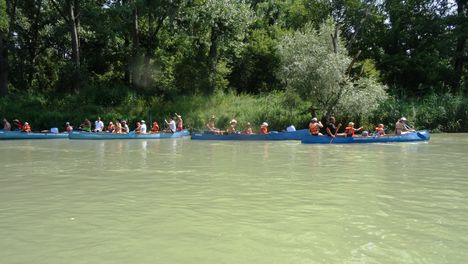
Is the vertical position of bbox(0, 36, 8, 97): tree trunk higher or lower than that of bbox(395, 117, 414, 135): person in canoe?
higher

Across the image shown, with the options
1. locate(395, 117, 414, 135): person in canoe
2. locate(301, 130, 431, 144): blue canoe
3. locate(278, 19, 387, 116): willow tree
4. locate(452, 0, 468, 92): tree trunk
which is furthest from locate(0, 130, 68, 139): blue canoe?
locate(452, 0, 468, 92): tree trunk

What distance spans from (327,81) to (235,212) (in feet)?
62.4

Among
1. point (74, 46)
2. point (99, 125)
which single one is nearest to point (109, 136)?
point (99, 125)

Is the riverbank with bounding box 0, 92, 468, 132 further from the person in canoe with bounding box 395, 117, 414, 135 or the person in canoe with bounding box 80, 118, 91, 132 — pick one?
the person in canoe with bounding box 395, 117, 414, 135

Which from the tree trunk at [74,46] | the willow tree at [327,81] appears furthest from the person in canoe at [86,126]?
the willow tree at [327,81]

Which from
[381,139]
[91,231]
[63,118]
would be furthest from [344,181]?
[63,118]

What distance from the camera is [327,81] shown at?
2605cm

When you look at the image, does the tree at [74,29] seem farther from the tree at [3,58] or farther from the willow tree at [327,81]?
the willow tree at [327,81]

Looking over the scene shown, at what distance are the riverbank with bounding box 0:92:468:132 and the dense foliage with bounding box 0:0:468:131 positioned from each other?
0.09 m

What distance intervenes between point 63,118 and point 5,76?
7056mm

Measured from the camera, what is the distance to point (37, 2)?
37.5 m

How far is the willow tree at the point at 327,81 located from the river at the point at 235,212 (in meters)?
11.2

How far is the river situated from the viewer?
20.1 ft

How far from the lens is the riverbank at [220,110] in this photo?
96.8ft
